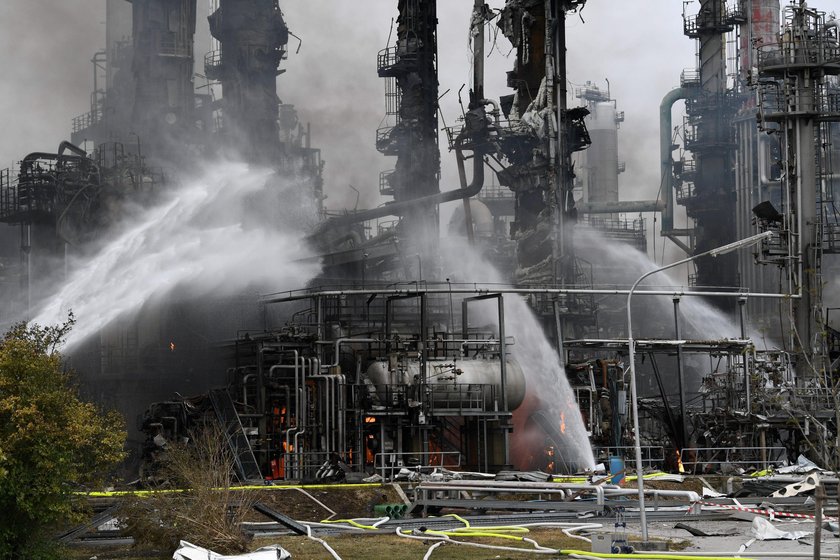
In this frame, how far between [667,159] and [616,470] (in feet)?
189

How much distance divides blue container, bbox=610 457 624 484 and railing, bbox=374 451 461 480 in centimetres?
644

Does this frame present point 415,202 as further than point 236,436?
Yes

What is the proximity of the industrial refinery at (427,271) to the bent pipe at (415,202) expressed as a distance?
259 millimetres

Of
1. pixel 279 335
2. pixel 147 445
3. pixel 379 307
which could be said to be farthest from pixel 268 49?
pixel 147 445

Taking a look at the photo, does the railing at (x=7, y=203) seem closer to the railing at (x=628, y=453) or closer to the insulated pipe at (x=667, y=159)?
the railing at (x=628, y=453)

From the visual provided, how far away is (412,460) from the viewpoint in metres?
54.6

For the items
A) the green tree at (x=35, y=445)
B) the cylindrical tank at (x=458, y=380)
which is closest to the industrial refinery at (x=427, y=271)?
the cylindrical tank at (x=458, y=380)

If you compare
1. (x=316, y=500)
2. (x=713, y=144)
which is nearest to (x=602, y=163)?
(x=713, y=144)

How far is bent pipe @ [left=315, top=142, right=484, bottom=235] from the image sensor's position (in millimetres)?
78312

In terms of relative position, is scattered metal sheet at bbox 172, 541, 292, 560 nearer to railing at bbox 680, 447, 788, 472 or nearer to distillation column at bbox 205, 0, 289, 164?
railing at bbox 680, 447, 788, 472

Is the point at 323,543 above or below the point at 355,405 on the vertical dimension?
below

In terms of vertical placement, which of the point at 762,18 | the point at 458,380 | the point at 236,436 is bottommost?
the point at 236,436

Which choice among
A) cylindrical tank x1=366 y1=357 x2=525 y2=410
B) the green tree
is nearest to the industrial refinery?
cylindrical tank x1=366 y1=357 x2=525 y2=410

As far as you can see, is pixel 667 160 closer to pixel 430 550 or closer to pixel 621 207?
pixel 621 207
